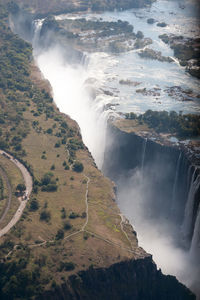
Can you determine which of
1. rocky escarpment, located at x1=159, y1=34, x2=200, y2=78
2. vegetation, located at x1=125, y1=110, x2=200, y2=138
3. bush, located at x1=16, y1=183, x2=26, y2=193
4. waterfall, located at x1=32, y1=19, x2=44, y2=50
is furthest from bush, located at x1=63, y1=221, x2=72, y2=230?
waterfall, located at x1=32, y1=19, x2=44, y2=50

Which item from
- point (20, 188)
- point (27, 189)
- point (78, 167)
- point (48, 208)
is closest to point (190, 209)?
point (78, 167)

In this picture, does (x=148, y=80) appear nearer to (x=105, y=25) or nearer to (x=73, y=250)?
(x=105, y=25)

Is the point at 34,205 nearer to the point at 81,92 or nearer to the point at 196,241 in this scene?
the point at 196,241

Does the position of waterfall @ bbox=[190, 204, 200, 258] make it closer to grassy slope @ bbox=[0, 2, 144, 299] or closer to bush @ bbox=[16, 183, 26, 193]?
grassy slope @ bbox=[0, 2, 144, 299]

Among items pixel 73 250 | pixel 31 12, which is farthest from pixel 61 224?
pixel 31 12

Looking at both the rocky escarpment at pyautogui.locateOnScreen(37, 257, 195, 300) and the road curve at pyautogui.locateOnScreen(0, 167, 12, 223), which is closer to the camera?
the rocky escarpment at pyautogui.locateOnScreen(37, 257, 195, 300)

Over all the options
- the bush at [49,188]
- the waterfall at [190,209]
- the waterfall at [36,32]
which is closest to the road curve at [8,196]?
the bush at [49,188]
